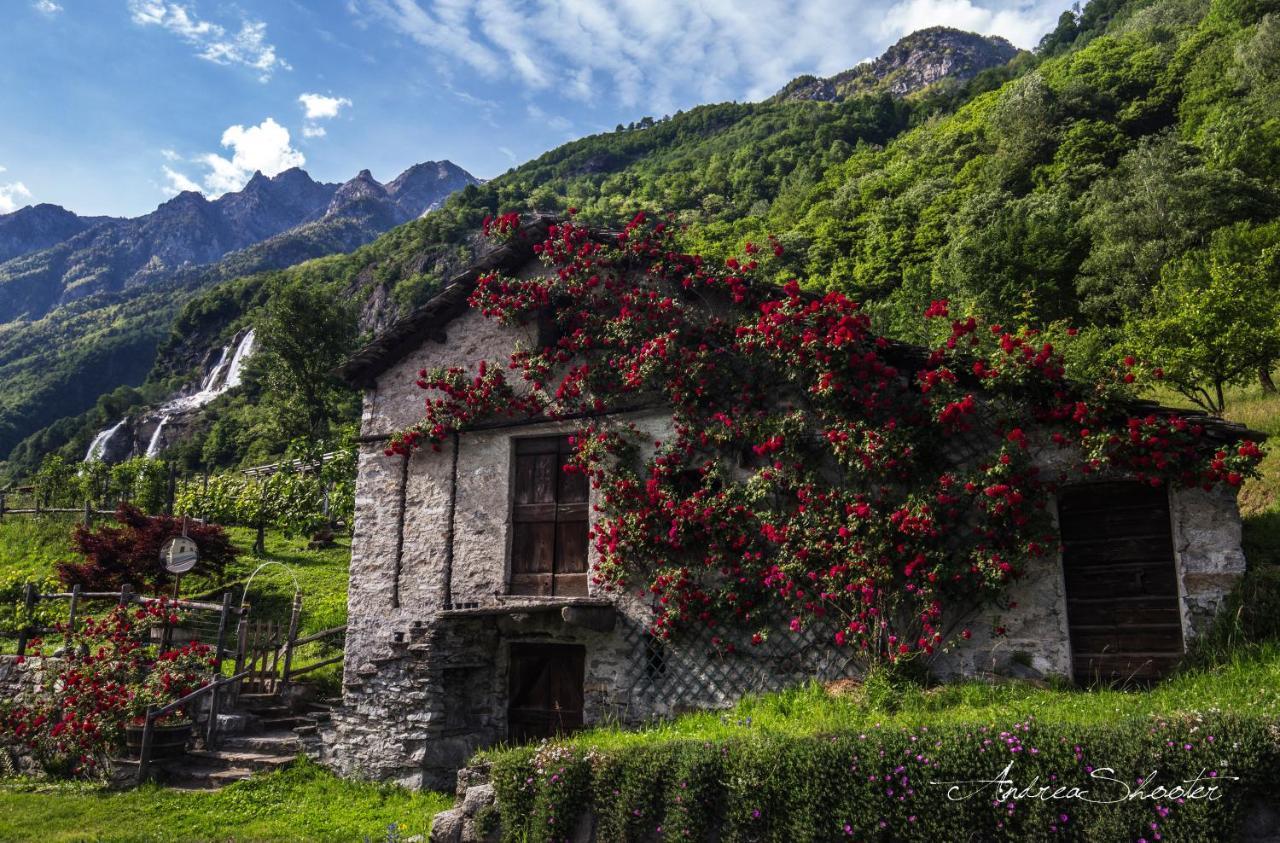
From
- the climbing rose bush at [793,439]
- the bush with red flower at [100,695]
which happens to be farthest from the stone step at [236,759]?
the climbing rose bush at [793,439]

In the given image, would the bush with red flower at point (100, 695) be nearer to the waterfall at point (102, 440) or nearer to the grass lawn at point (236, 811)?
the grass lawn at point (236, 811)

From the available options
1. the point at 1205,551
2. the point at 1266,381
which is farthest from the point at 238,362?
the point at 1205,551

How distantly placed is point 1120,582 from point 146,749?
12272mm

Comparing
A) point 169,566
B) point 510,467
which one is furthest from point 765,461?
point 169,566

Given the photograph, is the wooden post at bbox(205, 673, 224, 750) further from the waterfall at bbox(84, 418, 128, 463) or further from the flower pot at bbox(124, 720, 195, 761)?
the waterfall at bbox(84, 418, 128, 463)

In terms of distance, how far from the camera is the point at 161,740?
11039 millimetres

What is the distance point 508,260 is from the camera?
480 inches

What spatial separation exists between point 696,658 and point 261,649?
27.8 feet

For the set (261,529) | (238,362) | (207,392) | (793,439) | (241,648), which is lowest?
(241,648)

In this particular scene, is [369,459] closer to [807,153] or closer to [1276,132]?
[1276,132]

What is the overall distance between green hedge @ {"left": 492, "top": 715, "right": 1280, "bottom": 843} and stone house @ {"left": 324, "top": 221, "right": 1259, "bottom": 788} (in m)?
2.98

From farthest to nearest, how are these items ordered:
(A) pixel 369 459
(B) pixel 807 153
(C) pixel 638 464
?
(B) pixel 807 153 → (A) pixel 369 459 → (C) pixel 638 464

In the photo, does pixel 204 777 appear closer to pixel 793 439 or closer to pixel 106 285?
pixel 793 439
